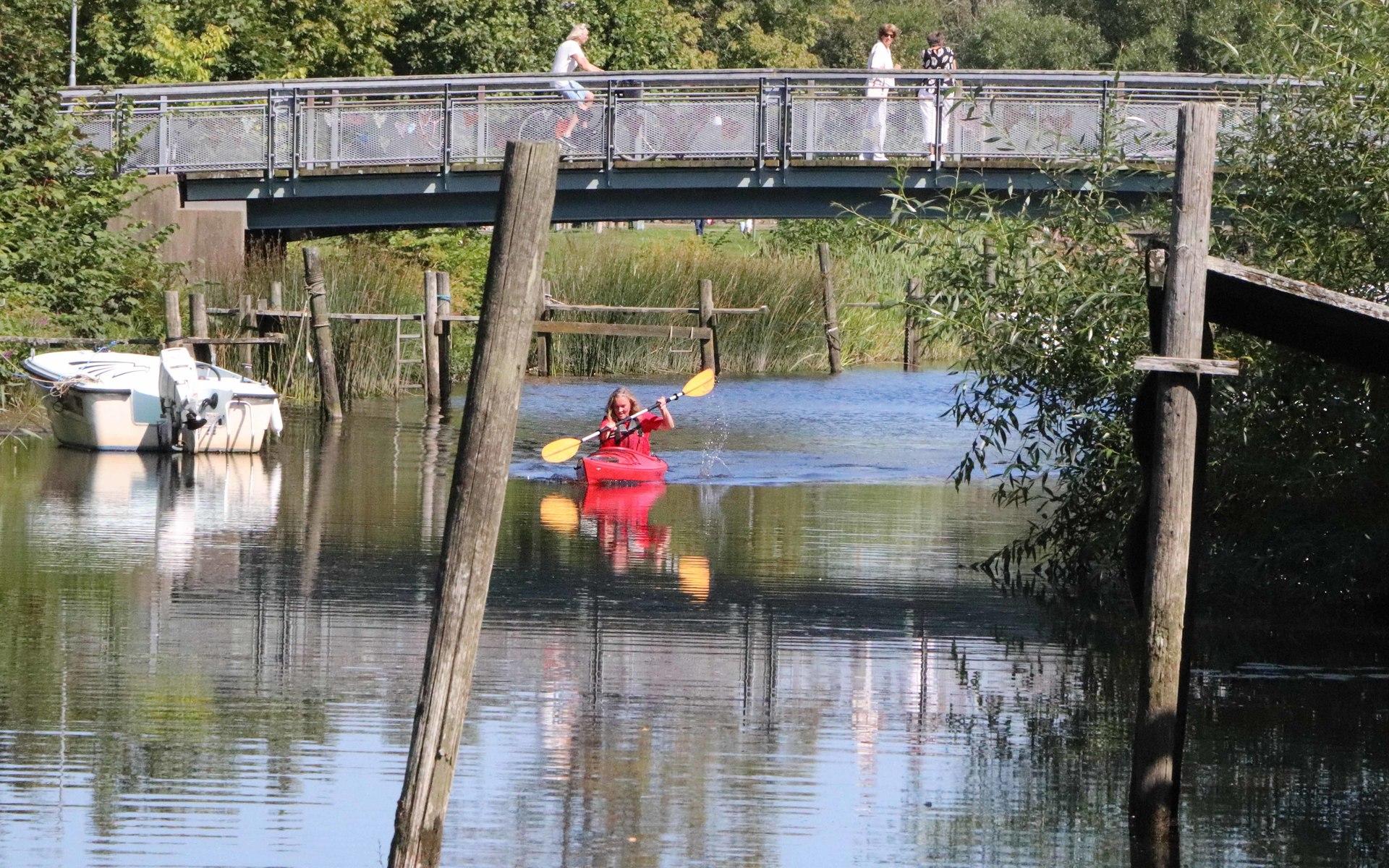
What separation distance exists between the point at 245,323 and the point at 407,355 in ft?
18.4

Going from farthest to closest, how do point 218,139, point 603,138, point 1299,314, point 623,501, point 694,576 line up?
point 218,139 → point 603,138 → point 623,501 → point 694,576 → point 1299,314

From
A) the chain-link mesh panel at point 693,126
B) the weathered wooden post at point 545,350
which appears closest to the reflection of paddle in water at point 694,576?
the chain-link mesh panel at point 693,126

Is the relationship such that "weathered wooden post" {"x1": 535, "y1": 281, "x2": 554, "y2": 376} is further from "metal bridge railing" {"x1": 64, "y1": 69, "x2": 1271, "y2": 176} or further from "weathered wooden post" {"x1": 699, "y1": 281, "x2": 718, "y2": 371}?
"metal bridge railing" {"x1": 64, "y1": 69, "x2": 1271, "y2": 176}

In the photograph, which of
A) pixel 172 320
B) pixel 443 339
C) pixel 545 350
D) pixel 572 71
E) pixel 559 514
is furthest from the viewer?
pixel 545 350

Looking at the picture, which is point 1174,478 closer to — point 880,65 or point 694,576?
point 694,576

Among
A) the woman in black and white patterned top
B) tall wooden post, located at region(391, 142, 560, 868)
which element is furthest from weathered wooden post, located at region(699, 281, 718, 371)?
tall wooden post, located at region(391, 142, 560, 868)

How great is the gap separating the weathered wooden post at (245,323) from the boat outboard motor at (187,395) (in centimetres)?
459

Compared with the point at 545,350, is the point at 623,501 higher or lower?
lower

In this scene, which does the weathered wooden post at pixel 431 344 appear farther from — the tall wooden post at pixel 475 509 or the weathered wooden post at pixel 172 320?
the tall wooden post at pixel 475 509

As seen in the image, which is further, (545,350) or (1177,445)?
(545,350)

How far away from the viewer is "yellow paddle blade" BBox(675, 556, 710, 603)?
12.7 metres

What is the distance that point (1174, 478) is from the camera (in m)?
7.58

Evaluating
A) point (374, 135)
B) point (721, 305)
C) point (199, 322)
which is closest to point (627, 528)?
point (199, 322)

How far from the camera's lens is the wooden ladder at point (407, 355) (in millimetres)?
28891
